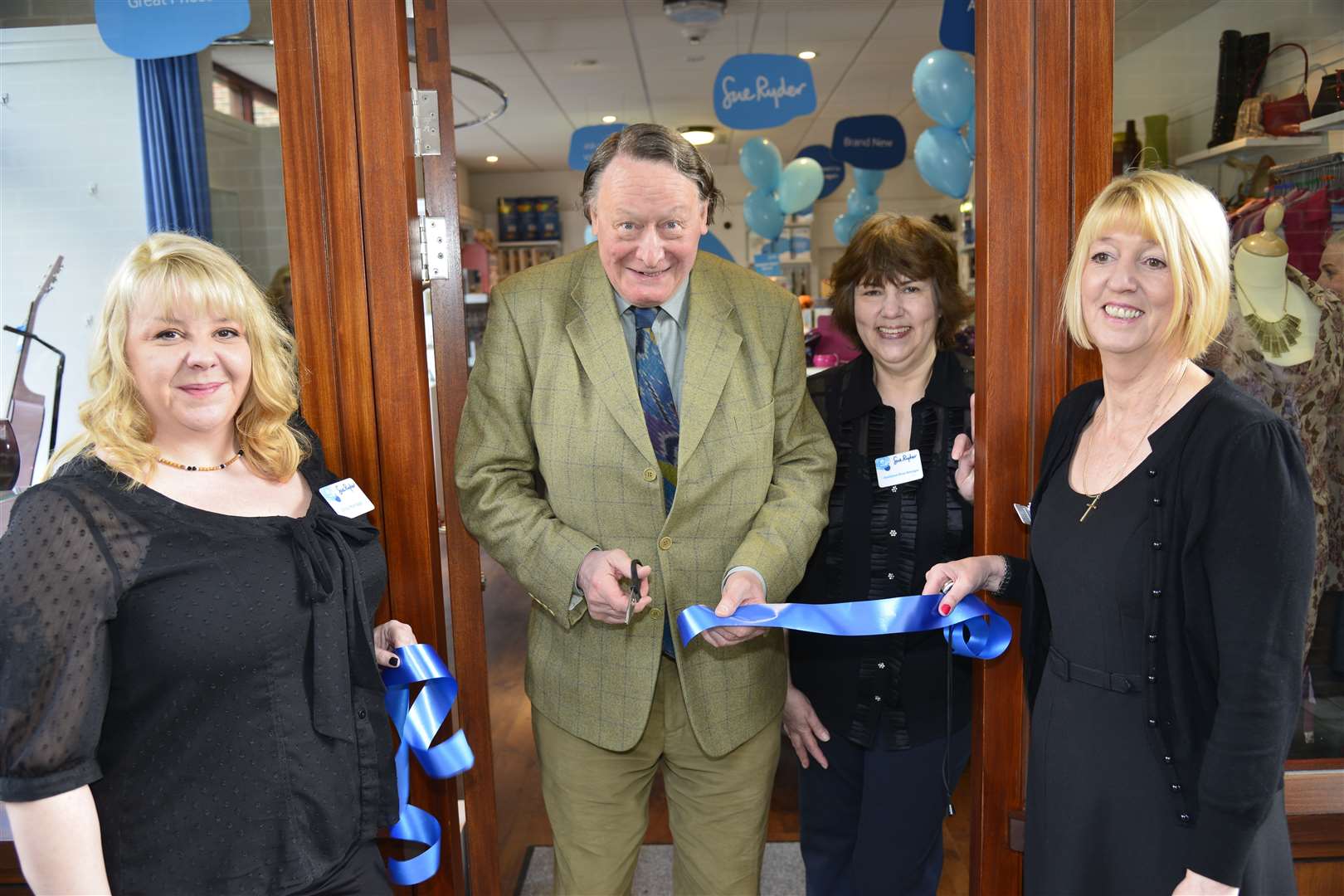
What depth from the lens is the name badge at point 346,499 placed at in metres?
1.61

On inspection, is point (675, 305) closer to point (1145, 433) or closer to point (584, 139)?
point (1145, 433)

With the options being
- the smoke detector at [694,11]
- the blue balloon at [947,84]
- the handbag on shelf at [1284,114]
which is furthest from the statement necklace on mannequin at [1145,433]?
the smoke detector at [694,11]

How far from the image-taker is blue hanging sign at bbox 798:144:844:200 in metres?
10.2

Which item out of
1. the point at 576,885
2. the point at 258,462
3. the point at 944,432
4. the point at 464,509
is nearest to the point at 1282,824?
the point at 944,432

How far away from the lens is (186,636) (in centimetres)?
129

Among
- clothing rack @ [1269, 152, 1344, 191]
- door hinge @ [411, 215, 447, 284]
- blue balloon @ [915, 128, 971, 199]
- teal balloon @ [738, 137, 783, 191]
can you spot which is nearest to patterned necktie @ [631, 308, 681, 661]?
door hinge @ [411, 215, 447, 284]

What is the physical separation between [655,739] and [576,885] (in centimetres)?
35

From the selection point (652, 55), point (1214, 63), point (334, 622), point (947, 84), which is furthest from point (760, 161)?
point (334, 622)

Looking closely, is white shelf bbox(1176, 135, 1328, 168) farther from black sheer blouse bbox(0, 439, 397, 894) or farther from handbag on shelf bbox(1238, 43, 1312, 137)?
black sheer blouse bbox(0, 439, 397, 894)

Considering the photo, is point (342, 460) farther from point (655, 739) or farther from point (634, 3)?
point (634, 3)

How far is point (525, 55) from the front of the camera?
303 inches

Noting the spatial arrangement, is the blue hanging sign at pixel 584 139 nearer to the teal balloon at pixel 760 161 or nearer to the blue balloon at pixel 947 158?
the teal balloon at pixel 760 161

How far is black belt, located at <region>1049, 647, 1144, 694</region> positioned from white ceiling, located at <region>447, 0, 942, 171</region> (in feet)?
17.0

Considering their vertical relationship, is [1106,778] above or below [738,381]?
below
